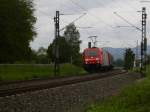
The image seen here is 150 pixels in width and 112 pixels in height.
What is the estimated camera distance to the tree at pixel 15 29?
4925cm

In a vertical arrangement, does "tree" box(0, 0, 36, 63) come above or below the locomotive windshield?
above

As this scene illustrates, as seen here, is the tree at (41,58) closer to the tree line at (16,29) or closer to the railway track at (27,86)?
the tree line at (16,29)

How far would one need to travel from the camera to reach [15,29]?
5106 cm

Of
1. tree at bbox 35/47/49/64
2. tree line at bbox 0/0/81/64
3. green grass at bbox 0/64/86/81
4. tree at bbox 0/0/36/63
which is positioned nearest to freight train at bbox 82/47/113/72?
green grass at bbox 0/64/86/81

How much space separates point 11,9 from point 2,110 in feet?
112

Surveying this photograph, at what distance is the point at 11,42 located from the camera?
50281mm

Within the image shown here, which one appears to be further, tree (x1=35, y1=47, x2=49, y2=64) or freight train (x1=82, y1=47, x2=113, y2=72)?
tree (x1=35, y1=47, x2=49, y2=64)

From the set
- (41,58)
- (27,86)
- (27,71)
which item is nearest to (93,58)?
(27,71)

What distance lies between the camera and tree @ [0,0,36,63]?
49.2 metres

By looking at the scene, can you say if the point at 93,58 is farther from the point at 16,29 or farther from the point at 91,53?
the point at 16,29

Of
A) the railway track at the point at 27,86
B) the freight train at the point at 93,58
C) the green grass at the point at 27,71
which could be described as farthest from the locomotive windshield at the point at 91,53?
the railway track at the point at 27,86

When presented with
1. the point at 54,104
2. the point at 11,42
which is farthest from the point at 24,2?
the point at 54,104

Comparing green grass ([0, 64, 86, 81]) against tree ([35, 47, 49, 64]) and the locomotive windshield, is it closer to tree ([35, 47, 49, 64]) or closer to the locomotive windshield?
the locomotive windshield

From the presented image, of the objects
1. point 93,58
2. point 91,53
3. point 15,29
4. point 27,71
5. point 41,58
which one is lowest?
point 27,71
